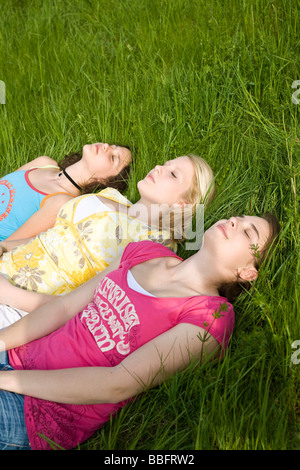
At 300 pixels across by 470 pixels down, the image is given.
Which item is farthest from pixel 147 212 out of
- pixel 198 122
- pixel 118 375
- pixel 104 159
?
pixel 118 375

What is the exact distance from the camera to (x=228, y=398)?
1957 millimetres

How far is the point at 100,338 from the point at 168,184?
39.0 inches

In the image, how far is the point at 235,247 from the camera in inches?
86.6

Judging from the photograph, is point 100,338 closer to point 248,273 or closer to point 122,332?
point 122,332

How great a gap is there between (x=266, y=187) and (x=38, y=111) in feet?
6.35

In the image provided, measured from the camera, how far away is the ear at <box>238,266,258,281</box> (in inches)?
88.2

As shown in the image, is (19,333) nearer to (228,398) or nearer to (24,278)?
(24,278)

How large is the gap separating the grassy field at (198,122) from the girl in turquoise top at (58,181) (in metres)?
0.14

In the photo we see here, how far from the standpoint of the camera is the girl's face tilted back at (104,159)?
130 inches

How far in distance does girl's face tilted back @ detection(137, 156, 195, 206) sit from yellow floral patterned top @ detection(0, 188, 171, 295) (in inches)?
6.4

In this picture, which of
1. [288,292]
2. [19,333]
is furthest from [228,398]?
[19,333]

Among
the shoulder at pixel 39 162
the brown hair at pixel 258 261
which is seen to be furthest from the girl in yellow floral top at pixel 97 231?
the shoulder at pixel 39 162

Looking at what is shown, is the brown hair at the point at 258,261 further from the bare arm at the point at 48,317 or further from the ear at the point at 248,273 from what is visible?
the bare arm at the point at 48,317

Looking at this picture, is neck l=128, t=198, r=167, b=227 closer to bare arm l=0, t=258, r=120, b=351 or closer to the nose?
bare arm l=0, t=258, r=120, b=351
